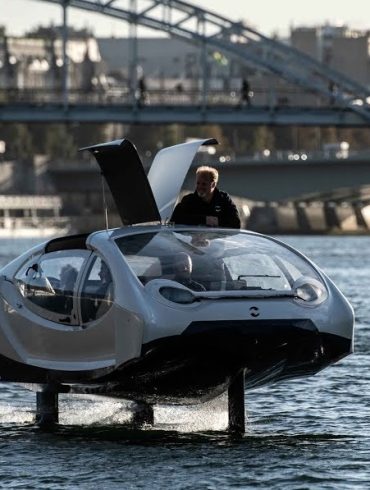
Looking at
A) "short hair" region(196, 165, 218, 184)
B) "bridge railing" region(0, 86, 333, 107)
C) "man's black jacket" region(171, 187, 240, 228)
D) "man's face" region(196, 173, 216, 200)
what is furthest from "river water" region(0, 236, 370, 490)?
"bridge railing" region(0, 86, 333, 107)

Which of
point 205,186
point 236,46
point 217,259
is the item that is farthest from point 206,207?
point 236,46

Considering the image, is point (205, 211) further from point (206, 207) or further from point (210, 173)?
point (210, 173)

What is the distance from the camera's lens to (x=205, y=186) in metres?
17.1

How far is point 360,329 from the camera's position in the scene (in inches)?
1250

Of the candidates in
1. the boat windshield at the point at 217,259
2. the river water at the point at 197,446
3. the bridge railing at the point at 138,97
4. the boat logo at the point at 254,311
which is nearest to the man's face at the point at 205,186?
the boat windshield at the point at 217,259

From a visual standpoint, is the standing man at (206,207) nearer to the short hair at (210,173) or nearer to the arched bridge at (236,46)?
the short hair at (210,173)

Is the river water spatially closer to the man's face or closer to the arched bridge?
the man's face

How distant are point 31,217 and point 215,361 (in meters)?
132

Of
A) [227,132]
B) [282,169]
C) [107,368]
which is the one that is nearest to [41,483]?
[107,368]

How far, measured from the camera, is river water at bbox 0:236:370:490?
1411 cm

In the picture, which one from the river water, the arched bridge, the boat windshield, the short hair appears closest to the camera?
the river water

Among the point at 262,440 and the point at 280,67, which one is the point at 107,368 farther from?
the point at 280,67

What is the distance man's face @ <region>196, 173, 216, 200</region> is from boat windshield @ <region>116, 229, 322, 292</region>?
0.72m

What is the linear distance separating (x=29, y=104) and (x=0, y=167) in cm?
4076
